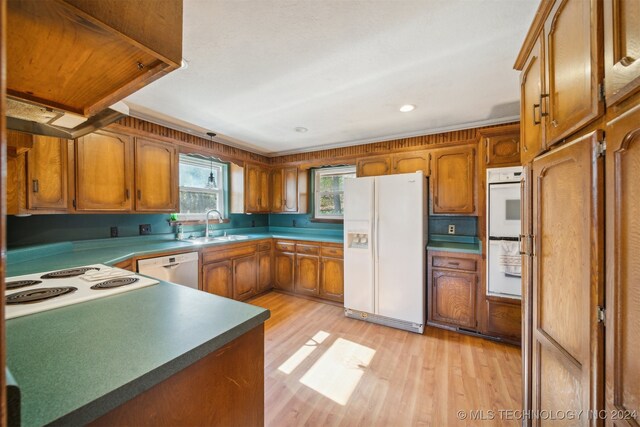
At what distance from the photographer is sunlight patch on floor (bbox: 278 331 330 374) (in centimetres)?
206

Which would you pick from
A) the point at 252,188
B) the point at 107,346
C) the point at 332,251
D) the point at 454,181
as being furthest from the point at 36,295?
the point at 454,181

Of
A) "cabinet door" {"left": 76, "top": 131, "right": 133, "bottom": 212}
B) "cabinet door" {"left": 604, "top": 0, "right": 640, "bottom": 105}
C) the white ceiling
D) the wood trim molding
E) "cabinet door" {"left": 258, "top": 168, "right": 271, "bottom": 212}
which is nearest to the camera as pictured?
"cabinet door" {"left": 604, "top": 0, "right": 640, "bottom": 105}

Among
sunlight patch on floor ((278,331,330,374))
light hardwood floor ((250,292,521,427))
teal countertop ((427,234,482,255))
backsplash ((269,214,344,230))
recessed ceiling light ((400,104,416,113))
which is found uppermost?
recessed ceiling light ((400,104,416,113))

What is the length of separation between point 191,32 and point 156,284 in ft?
4.64

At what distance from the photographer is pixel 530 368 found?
128 cm

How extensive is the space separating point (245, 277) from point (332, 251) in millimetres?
1266

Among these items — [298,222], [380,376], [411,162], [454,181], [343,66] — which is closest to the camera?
[343,66]

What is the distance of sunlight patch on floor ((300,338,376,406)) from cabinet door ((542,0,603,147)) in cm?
193

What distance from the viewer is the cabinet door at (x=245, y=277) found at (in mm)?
3328

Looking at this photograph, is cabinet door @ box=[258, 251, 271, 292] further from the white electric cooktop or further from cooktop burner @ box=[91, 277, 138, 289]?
cooktop burner @ box=[91, 277, 138, 289]

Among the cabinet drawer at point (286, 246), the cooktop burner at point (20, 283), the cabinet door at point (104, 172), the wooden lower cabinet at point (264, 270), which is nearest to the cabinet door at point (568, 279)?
the cooktop burner at point (20, 283)

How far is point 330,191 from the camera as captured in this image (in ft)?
13.6

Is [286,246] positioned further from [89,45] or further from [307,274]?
[89,45]

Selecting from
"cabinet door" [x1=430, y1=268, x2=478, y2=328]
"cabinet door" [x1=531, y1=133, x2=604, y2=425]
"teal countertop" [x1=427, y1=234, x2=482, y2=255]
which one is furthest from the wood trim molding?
"cabinet door" [x1=430, y1=268, x2=478, y2=328]
